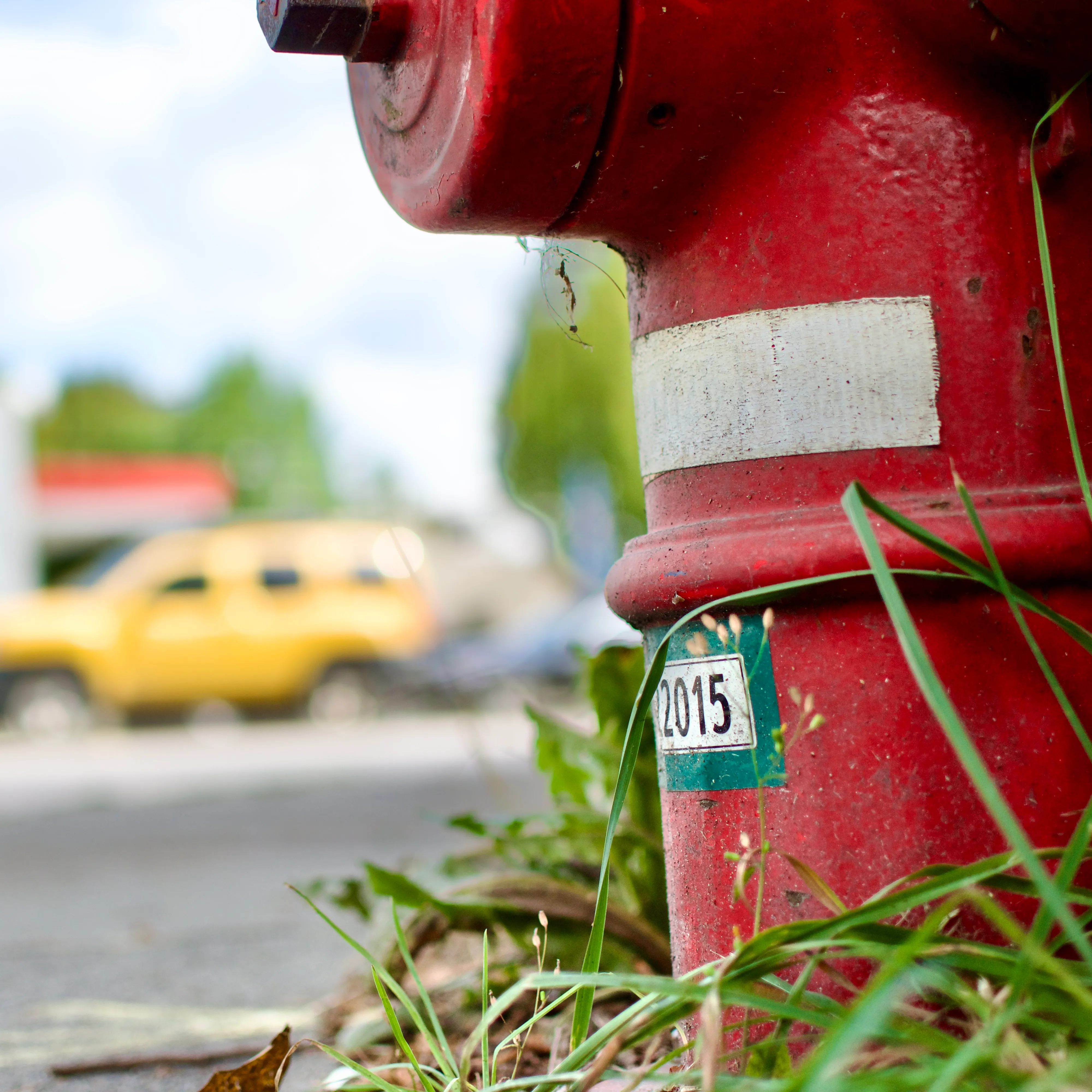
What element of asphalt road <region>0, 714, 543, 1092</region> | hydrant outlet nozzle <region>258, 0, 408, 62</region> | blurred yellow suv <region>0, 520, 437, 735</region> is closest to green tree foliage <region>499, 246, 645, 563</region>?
blurred yellow suv <region>0, 520, 437, 735</region>

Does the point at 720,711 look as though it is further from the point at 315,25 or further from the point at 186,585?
the point at 186,585

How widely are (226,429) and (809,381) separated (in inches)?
2248

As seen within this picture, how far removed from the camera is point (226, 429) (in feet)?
184

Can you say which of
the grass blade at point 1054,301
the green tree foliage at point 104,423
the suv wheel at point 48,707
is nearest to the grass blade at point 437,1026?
the grass blade at point 1054,301

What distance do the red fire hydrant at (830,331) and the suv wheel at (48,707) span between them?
1177 cm

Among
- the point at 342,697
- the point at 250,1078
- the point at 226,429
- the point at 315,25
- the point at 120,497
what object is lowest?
the point at 250,1078

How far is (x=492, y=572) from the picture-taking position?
35.3 meters

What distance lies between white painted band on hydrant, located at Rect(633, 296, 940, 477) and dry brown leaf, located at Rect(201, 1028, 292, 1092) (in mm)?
712

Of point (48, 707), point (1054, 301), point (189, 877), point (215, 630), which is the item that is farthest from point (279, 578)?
point (1054, 301)

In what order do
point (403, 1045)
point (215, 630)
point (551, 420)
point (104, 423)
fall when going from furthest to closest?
point (104, 423) → point (551, 420) → point (215, 630) → point (403, 1045)

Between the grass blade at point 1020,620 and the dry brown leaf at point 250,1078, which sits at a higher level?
the grass blade at point 1020,620

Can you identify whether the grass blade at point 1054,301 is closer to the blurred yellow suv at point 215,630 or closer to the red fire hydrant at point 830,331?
the red fire hydrant at point 830,331

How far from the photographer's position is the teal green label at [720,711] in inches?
44.9

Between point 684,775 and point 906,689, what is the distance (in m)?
0.24
